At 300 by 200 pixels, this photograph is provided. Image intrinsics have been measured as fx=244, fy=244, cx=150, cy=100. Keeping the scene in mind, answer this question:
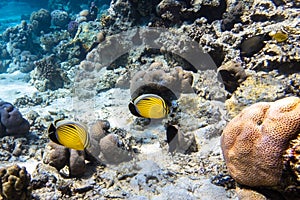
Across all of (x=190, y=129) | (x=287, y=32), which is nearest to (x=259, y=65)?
(x=287, y=32)

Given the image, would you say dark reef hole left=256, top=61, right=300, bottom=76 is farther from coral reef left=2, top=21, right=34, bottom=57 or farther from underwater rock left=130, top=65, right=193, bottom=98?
coral reef left=2, top=21, right=34, bottom=57

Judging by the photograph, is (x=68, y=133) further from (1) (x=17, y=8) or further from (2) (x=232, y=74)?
(1) (x=17, y=8)

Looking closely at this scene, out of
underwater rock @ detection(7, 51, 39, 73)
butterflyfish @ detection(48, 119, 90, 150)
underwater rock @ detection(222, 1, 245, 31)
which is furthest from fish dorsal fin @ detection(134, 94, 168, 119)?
underwater rock @ detection(7, 51, 39, 73)

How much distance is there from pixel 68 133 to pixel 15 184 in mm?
1024

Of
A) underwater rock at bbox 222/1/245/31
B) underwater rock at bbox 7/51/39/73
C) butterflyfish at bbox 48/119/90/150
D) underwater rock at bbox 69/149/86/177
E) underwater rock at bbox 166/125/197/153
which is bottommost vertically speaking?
underwater rock at bbox 7/51/39/73

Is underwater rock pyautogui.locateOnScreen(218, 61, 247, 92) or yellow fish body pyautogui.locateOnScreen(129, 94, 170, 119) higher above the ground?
yellow fish body pyautogui.locateOnScreen(129, 94, 170, 119)

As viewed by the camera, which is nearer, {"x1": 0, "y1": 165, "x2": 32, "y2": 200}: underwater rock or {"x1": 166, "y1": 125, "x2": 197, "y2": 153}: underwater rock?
{"x1": 0, "y1": 165, "x2": 32, "y2": 200}: underwater rock

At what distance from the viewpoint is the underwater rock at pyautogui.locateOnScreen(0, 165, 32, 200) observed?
9.71 feet

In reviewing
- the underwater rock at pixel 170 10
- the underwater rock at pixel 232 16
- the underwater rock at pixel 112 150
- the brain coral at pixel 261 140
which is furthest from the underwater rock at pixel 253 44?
the underwater rock at pixel 112 150

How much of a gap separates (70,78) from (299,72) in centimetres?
784

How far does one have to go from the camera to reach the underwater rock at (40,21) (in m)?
14.8

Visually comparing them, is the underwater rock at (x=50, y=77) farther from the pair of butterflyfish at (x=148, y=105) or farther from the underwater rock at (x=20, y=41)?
the pair of butterflyfish at (x=148, y=105)

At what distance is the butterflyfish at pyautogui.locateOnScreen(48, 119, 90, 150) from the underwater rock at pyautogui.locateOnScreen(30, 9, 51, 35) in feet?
46.7

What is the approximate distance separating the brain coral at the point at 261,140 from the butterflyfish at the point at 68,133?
1.78 m
